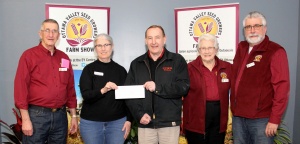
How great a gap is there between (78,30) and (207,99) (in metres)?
2.38

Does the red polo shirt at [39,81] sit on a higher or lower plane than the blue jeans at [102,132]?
higher

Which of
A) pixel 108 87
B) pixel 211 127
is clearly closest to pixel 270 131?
pixel 211 127

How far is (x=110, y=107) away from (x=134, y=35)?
6.41ft

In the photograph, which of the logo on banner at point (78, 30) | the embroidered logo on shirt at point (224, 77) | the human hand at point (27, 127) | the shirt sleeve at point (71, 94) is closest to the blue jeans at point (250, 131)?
the embroidered logo on shirt at point (224, 77)

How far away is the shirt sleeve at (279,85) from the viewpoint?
2367 millimetres

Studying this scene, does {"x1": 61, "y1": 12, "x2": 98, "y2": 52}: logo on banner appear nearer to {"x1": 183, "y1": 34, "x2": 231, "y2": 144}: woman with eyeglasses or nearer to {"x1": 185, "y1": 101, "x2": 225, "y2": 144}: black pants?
{"x1": 183, "y1": 34, "x2": 231, "y2": 144}: woman with eyeglasses

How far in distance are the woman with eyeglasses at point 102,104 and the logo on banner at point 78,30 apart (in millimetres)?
1278

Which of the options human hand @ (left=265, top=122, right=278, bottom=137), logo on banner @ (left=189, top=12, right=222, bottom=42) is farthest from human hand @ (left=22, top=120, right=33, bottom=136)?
logo on banner @ (left=189, top=12, right=222, bottom=42)

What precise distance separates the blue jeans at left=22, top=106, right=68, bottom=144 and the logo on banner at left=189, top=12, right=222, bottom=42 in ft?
7.81

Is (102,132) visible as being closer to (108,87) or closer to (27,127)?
(108,87)

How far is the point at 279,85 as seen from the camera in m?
2.38

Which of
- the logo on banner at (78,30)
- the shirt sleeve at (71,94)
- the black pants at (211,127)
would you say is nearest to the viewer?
the black pants at (211,127)

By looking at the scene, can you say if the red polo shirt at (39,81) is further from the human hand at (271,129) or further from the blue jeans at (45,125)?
the human hand at (271,129)

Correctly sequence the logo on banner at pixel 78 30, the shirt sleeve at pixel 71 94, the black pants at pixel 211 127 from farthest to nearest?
the logo on banner at pixel 78 30 → the shirt sleeve at pixel 71 94 → the black pants at pixel 211 127
